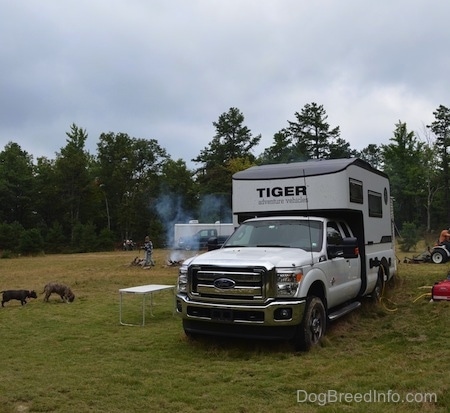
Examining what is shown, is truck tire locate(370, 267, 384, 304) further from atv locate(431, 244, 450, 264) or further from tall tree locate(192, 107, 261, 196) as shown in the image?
tall tree locate(192, 107, 261, 196)

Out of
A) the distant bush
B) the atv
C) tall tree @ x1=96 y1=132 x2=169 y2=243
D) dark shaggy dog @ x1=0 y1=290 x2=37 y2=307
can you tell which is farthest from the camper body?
tall tree @ x1=96 y1=132 x2=169 y2=243

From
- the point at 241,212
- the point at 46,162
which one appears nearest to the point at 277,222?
the point at 241,212

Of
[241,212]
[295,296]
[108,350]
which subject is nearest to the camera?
[295,296]

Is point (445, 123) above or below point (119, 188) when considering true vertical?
above

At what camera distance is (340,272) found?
295 inches

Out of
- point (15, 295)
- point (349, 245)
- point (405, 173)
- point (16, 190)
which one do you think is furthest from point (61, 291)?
point (405, 173)

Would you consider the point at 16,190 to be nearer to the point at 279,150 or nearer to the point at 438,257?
the point at 279,150

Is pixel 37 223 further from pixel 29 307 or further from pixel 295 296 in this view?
pixel 295 296

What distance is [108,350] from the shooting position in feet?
22.0

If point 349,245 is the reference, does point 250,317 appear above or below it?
below

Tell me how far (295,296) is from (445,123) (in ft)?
175

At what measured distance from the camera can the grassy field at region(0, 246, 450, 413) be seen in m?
4.47

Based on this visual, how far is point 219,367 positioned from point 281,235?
92.9 inches

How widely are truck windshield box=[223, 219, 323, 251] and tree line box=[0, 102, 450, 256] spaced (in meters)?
38.3
